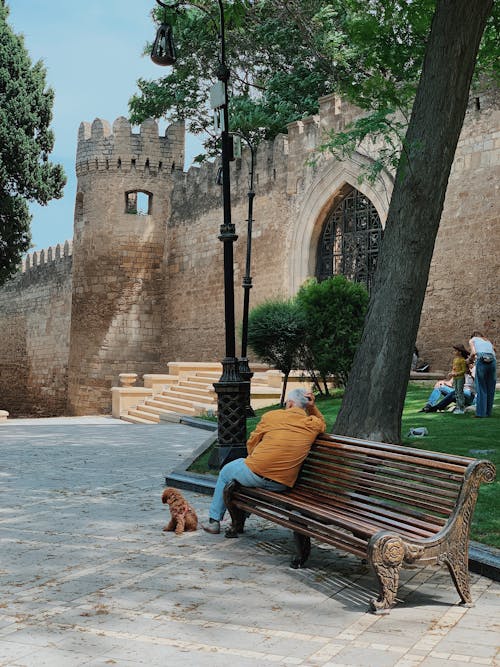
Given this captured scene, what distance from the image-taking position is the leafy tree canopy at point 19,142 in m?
19.3

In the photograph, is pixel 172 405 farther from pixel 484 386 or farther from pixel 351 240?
pixel 484 386

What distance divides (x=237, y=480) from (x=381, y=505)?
112cm

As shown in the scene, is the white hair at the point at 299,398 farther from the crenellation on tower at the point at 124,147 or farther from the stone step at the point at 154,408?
the crenellation on tower at the point at 124,147

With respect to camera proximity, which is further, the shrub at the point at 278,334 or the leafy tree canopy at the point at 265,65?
the leafy tree canopy at the point at 265,65

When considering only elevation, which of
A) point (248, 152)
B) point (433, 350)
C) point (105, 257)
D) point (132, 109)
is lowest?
point (433, 350)

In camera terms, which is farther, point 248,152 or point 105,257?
point 105,257

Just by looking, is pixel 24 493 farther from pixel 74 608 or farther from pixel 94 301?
pixel 94 301

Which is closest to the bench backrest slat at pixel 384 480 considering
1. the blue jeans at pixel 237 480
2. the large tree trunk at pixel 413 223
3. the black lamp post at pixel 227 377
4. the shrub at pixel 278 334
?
the blue jeans at pixel 237 480

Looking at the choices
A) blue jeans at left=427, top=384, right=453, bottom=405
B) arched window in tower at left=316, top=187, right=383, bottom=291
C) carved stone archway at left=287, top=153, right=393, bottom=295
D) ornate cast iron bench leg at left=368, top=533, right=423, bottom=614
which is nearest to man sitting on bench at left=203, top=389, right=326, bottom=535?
ornate cast iron bench leg at left=368, top=533, right=423, bottom=614

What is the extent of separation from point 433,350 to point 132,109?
18.0 m

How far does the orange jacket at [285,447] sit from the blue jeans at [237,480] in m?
0.05

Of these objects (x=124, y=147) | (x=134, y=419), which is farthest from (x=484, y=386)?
(x=124, y=147)

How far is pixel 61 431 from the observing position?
1407cm

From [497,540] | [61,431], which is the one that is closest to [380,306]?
[497,540]
